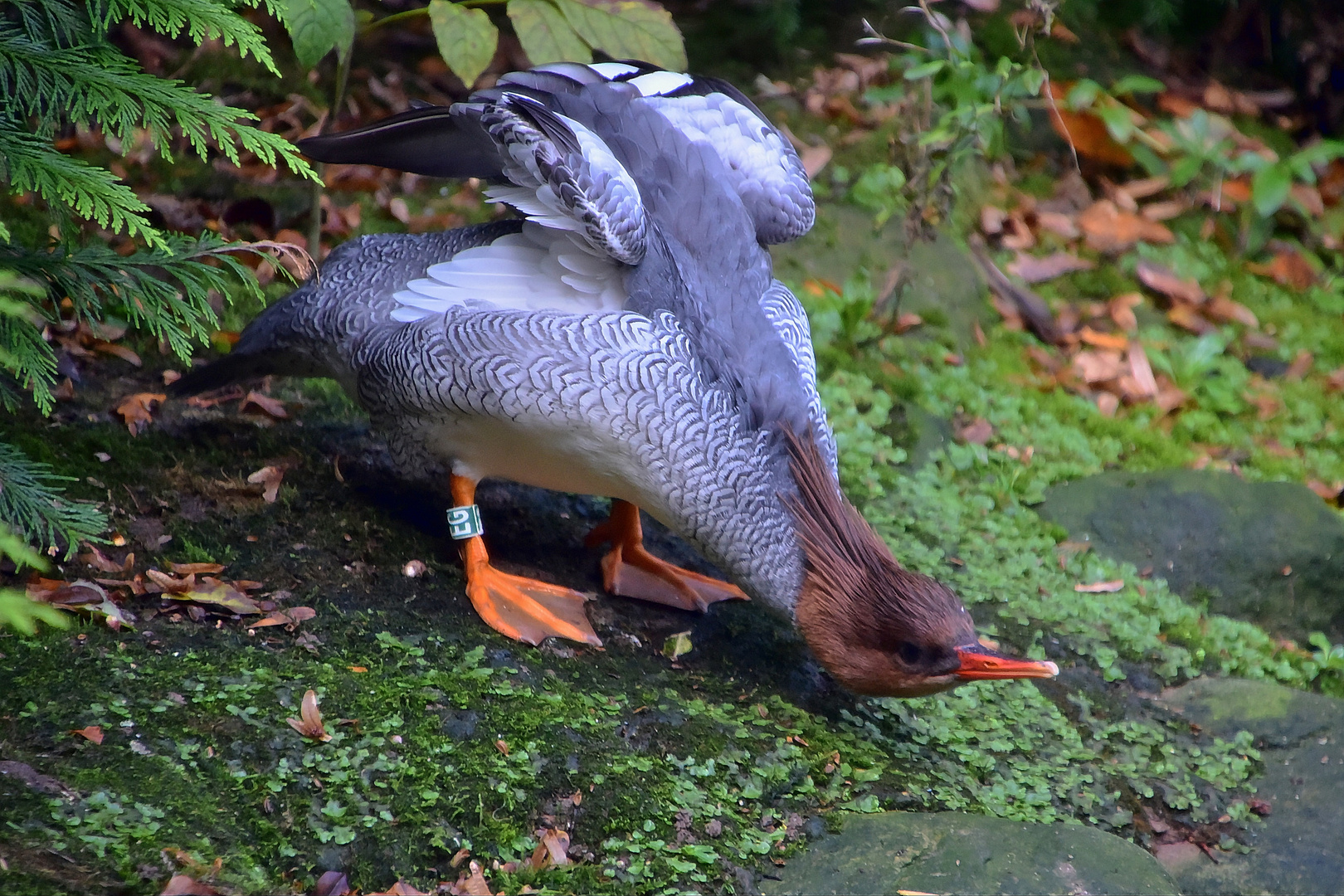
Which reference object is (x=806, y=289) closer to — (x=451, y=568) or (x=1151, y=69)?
(x=451, y=568)

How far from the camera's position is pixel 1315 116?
8.02 m

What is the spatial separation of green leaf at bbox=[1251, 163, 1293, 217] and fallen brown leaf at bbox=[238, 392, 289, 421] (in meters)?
5.54

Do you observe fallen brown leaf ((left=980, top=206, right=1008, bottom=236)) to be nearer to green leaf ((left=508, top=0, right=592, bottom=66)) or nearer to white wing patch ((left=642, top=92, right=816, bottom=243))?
white wing patch ((left=642, top=92, right=816, bottom=243))

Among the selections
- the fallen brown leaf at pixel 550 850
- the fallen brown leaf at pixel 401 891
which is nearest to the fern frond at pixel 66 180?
the fallen brown leaf at pixel 401 891

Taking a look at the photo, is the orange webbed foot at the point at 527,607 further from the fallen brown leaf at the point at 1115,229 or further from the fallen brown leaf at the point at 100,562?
the fallen brown leaf at the point at 1115,229

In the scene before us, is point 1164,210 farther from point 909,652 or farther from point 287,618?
point 287,618

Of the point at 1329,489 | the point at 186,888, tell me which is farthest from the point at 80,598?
the point at 1329,489

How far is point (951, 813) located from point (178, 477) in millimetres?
2622

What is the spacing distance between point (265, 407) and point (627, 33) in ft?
6.34

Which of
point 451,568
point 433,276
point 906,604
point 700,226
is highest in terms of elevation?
point 700,226

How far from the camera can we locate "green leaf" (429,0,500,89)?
12.9 feet

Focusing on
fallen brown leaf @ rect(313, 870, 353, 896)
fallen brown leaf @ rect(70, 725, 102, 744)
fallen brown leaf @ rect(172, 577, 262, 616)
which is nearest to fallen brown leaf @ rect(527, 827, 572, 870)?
fallen brown leaf @ rect(313, 870, 353, 896)

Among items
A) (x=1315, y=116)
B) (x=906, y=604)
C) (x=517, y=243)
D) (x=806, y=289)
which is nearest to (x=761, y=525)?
(x=906, y=604)

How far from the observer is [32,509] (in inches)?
111
